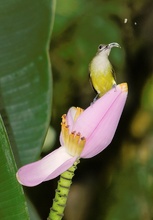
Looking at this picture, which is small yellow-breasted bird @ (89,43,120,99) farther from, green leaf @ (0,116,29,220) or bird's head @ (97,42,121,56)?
green leaf @ (0,116,29,220)

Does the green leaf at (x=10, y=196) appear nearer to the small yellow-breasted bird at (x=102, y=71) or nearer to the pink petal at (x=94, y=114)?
the pink petal at (x=94, y=114)

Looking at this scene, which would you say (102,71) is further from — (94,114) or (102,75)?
(94,114)

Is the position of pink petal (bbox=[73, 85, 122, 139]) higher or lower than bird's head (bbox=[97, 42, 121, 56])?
lower

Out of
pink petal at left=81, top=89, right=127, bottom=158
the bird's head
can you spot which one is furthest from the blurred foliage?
pink petal at left=81, top=89, right=127, bottom=158

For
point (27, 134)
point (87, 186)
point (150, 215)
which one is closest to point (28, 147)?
point (27, 134)

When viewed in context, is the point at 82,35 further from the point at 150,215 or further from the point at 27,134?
the point at 150,215

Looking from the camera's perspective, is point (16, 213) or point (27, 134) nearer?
point (16, 213)
